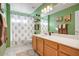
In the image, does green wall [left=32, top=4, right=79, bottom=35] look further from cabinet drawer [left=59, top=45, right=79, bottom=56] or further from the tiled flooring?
the tiled flooring

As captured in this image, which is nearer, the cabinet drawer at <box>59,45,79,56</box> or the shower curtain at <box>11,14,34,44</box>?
the cabinet drawer at <box>59,45,79,56</box>

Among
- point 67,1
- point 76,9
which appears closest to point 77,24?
point 76,9

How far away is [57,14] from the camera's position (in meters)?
2.50

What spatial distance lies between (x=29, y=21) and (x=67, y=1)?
3.30 ft

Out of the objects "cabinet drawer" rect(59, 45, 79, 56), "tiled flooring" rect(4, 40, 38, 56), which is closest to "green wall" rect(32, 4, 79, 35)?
"cabinet drawer" rect(59, 45, 79, 56)

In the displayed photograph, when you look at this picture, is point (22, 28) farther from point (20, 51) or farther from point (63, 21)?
point (63, 21)

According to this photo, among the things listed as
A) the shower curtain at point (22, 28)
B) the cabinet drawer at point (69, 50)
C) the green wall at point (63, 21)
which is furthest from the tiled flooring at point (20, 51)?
the cabinet drawer at point (69, 50)

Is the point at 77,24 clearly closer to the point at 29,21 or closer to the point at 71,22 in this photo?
the point at 71,22

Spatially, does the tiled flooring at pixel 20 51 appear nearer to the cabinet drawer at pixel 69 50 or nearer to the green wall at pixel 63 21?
the green wall at pixel 63 21

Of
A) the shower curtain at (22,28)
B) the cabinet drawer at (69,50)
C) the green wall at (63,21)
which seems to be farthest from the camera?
the shower curtain at (22,28)

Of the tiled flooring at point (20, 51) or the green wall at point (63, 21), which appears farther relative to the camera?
the tiled flooring at point (20, 51)

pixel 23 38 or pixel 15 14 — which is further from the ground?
pixel 15 14

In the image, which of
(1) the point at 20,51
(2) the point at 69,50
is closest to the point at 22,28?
(1) the point at 20,51

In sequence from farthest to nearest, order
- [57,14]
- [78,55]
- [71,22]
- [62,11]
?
[57,14] → [62,11] → [71,22] → [78,55]
